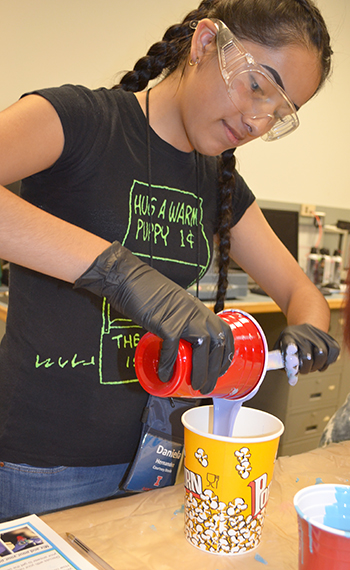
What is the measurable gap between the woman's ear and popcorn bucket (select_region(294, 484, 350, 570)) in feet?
2.53

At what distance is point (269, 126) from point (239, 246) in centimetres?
39

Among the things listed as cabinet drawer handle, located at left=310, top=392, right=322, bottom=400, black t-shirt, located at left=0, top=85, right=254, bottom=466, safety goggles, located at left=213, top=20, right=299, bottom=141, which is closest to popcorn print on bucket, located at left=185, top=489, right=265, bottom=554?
black t-shirt, located at left=0, top=85, right=254, bottom=466

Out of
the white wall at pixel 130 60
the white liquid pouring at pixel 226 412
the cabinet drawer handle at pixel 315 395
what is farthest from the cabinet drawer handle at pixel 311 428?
the white liquid pouring at pixel 226 412

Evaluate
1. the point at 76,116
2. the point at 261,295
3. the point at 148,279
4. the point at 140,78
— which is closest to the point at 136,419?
the point at 148,279

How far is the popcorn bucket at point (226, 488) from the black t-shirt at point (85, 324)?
1.11 ft

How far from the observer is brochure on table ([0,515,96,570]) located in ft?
2.01

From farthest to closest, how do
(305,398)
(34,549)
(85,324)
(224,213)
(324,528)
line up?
(305,398) < (224,213) < (85,324) < (34,549) < (324,528)

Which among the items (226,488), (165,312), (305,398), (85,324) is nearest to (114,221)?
(85,324)

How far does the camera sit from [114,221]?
98cm

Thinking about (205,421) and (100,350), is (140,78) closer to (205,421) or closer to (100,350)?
(100,350)

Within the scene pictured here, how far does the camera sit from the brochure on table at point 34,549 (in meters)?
0.61

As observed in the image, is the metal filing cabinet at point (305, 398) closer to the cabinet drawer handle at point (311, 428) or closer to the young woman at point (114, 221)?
the cabinet drawer handle at point (311, 428)

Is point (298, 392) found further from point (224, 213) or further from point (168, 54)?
point (168, 54)

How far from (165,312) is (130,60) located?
2.57 meters
